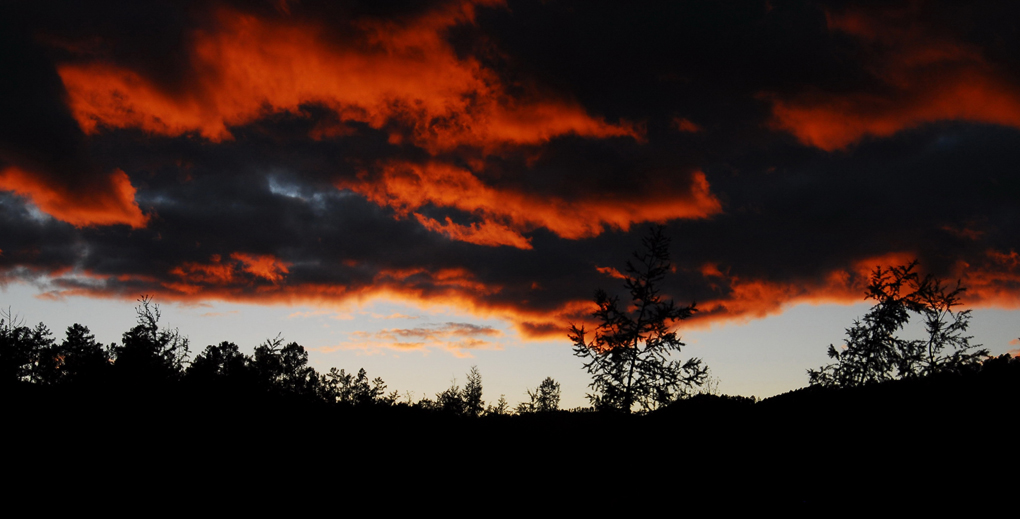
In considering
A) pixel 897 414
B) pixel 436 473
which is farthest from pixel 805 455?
pixel 436 473

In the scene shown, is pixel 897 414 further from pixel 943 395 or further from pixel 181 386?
pixel 181 386

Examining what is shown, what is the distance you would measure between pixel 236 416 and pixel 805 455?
14.1 metres

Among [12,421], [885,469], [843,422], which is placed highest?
[843,422]

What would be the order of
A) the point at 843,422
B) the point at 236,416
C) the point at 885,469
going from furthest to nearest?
the point at 843,422 < the point at 236,416 < the point at 885,469

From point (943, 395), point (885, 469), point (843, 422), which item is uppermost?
point (943, 395)

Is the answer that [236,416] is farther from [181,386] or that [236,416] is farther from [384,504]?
[384,504]

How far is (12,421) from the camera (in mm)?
11055

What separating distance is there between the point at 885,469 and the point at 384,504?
10486 mm

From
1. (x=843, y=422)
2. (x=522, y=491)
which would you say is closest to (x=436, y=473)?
(x=522, y=491)

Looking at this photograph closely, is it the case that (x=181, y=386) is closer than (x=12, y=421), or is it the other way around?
(x=12, y=421)

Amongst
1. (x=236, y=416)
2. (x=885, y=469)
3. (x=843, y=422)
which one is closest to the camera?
(x=885, y=469)

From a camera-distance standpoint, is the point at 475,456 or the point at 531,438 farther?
the point at 531,438

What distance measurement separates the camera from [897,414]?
1346 centimetres

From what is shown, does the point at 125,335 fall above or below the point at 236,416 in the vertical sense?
above
